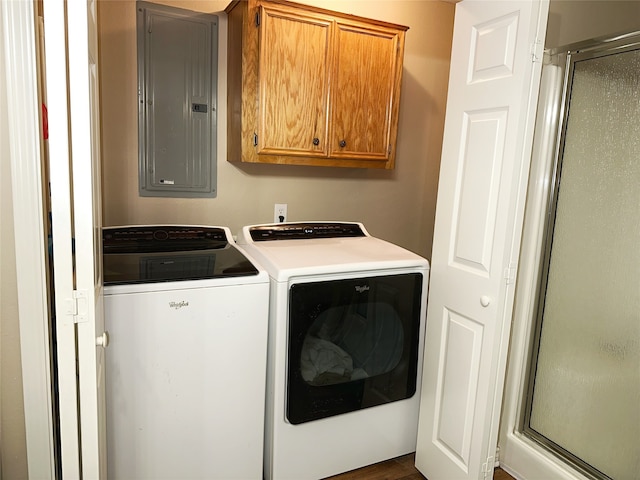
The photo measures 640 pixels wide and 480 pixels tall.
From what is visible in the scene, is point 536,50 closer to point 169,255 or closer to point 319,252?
point 319,252

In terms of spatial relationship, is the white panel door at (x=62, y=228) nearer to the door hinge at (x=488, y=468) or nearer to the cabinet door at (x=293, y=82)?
the cabinet door at (x=293, y=82)

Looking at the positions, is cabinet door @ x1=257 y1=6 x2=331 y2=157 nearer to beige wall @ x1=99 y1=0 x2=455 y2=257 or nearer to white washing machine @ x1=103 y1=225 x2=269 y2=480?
beige wall @ x1=99 y1=0 x2=455 y2=257

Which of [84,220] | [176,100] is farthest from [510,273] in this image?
[176,100]

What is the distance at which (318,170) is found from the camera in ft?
8.35

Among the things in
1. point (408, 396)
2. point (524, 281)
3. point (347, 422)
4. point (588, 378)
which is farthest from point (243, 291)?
point (588, 378)

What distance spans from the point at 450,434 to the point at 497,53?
4.76 feet

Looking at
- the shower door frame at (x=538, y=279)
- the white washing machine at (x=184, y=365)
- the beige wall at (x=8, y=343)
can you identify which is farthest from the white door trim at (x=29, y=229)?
the shower door frame at (x=538, y=279)

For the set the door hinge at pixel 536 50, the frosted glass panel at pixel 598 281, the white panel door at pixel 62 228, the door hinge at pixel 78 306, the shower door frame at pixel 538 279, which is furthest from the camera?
the shower door frame at pixel 538 279

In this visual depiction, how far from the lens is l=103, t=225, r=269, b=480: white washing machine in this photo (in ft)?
5.04

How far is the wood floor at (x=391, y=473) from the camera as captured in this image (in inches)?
79.6

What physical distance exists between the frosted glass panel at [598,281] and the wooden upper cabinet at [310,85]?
34.3 inches

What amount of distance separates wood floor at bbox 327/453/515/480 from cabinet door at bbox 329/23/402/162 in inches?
57.8

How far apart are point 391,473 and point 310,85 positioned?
5.91 feet

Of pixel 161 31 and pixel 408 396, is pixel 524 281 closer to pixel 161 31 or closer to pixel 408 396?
pixel 408 396
